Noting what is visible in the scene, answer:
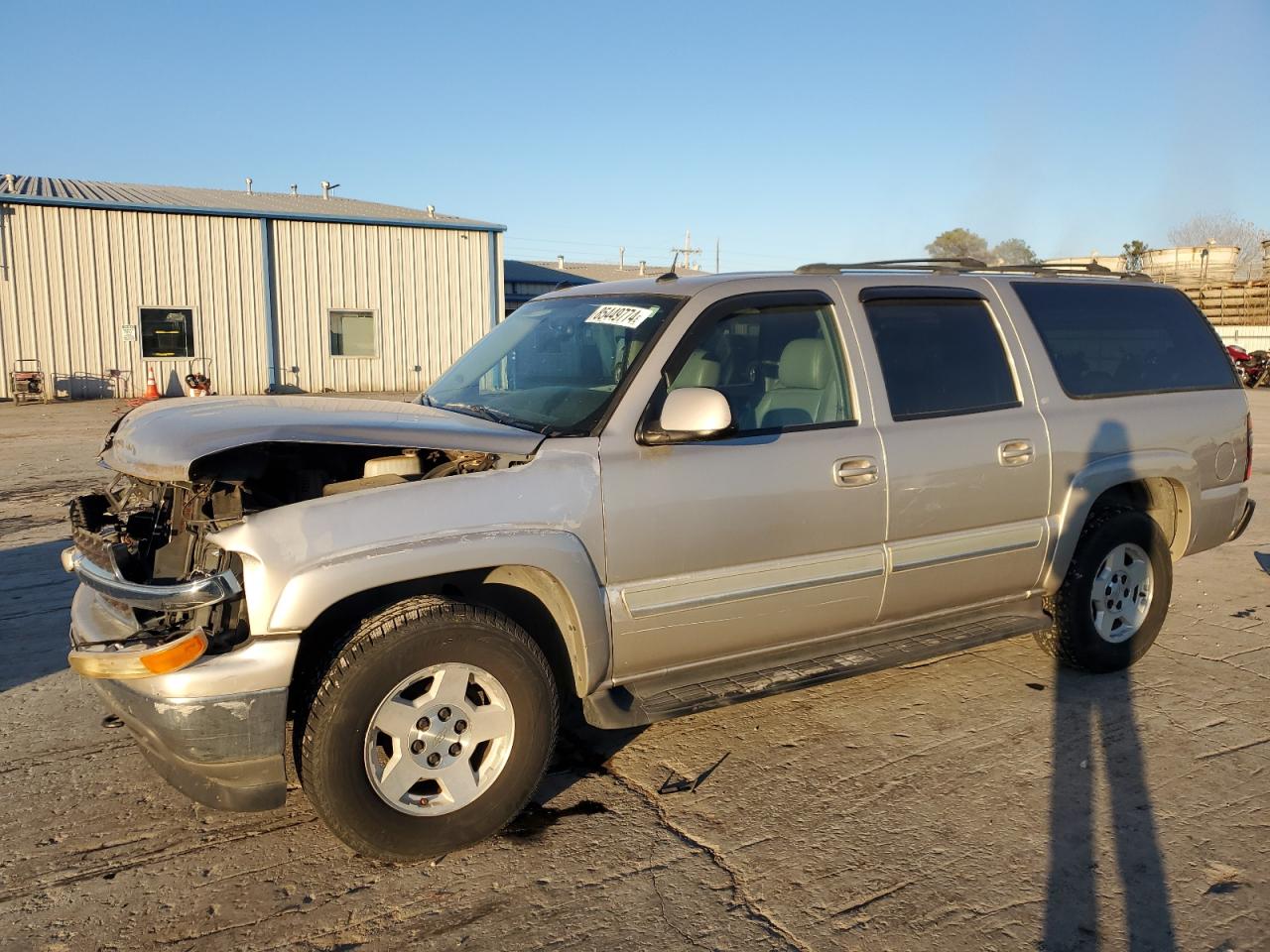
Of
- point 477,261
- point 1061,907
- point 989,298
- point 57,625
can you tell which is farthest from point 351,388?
point 1061,907

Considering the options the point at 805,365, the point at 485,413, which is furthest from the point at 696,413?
the point at 485,413

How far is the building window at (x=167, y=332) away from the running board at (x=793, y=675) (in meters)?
22.5

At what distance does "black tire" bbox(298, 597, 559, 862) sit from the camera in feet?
10.3

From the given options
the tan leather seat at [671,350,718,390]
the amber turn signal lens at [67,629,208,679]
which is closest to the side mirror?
the tan leather seat at [671,350,718,390]

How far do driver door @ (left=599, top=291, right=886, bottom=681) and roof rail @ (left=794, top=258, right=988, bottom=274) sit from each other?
0.36m

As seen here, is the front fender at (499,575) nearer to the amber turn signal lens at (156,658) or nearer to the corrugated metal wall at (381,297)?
the amber turn signal lens at (156,658)

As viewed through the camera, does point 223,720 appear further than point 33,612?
No

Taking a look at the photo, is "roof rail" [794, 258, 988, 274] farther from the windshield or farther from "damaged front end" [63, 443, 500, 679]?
"damaged front end" [63, 443, 500, 679]

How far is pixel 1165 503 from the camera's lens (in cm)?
532

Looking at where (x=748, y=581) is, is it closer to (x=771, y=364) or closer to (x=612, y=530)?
(x=612, y=530)

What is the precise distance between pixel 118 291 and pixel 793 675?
22.8m

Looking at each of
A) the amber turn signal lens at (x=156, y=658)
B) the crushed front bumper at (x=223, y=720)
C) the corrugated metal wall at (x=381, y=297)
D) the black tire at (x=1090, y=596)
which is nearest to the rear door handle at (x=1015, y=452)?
the black tire at (x=1090, y=596)

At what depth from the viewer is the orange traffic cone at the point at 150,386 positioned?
2206 cm

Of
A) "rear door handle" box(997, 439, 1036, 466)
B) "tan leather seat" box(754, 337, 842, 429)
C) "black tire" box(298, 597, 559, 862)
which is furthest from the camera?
"rear door handle" box(997, 439, 1036, 466)
